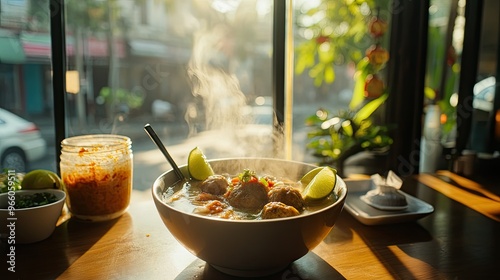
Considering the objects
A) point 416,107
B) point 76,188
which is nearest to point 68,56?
point 76,188

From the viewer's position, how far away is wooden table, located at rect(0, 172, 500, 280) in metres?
1.07

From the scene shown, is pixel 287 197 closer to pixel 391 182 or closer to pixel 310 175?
pixel 310 175

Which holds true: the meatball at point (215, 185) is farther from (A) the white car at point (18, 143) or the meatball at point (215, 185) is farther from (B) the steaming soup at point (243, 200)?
(A) the white car at point (18, 143)

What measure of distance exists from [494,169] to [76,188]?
2.20 m

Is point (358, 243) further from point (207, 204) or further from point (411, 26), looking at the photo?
point (411, 26)

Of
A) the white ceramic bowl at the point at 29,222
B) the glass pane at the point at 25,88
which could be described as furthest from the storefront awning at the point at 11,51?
the white ceramic bowl at the point at 29,222

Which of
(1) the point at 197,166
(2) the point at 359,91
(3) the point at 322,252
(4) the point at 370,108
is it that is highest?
(2) the point at 359,91

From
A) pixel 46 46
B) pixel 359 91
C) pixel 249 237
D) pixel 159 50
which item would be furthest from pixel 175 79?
pixel 249 237

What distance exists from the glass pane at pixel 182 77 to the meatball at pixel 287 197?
0.86m

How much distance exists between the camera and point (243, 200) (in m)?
1.09

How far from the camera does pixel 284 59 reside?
2.10 metres

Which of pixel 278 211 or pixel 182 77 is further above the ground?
pixel 182 77

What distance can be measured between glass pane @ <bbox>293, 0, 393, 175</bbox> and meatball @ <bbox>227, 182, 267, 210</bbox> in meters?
1.15

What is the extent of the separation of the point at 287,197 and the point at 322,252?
25 cm
